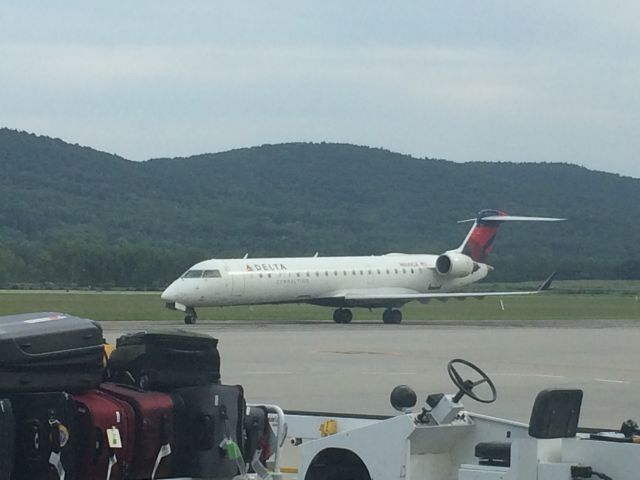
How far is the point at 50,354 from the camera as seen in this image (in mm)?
6918

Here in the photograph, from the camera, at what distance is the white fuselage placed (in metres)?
44.0

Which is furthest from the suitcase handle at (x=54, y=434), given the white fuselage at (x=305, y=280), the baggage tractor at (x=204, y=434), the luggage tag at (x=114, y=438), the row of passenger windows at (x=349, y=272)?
the row of passenger windows at (x=349, y=272)

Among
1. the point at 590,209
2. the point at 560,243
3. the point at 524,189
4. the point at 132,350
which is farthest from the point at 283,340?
the point at 524,189

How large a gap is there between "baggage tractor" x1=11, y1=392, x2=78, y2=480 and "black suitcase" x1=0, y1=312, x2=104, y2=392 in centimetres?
12

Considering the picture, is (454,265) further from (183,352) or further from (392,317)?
(183,352)

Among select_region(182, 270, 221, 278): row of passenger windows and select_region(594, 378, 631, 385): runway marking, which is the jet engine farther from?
select_region(594, 378, 631, 385): runway marking

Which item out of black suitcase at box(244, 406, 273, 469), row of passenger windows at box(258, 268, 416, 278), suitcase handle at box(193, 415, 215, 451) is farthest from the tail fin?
suitcase handle at box(193, 415, 215, 451)

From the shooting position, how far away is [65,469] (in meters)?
6.73

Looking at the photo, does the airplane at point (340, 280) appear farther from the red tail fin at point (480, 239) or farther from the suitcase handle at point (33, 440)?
the suitcase handle at point (33, 440)

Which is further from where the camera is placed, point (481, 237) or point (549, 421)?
point (481, 237)

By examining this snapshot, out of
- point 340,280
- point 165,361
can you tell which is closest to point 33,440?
point 165,361

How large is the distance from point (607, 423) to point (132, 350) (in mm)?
8886

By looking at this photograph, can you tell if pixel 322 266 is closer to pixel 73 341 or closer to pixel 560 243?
pixel 73 341

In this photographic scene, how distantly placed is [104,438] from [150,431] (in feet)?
1.09
